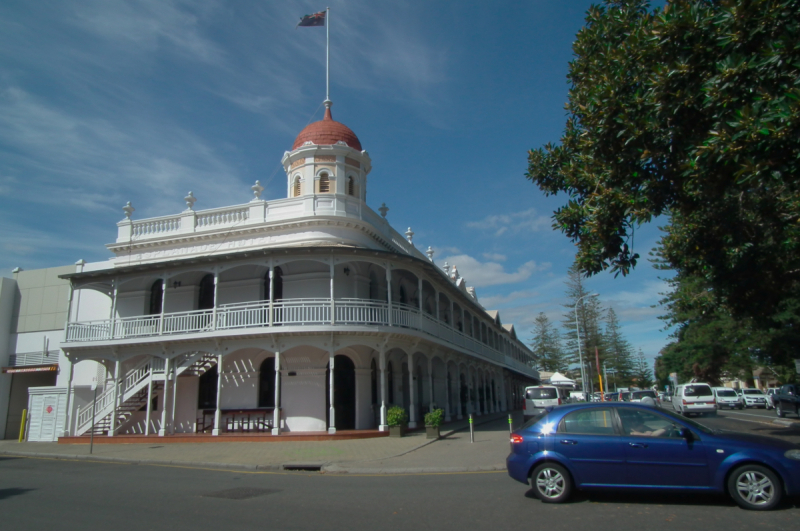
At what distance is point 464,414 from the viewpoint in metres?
32.8

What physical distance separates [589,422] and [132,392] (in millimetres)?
19048

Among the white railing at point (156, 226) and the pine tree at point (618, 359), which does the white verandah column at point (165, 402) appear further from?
the pine tree at point (618, 359)

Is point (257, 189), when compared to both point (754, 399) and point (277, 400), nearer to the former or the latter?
point (277, 400)

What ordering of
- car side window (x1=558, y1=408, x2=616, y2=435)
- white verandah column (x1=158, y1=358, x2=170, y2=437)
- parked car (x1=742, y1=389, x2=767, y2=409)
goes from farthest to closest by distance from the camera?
parked car (x1=742, y1=389, x2=767, y2=409) < white verandah column (x1=158, y1=358, x2=170, y2=437) < car side window (x1=558, y1=408, x2=616, y2=435)

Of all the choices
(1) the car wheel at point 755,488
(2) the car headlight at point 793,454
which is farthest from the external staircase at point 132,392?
(2) the car headlight at point 793,454

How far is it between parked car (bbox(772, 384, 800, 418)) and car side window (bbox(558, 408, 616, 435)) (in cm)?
2875

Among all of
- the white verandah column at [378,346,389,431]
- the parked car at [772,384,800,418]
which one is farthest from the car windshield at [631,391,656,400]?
the white verandah column at [378,346,389,431]

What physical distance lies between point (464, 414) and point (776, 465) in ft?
86.9

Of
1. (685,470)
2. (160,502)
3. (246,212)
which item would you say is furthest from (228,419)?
(685,470)

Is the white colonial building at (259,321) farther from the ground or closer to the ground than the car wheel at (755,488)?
farther from the ground

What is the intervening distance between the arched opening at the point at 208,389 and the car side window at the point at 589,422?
57.1 feet

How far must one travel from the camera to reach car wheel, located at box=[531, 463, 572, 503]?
7.82 m

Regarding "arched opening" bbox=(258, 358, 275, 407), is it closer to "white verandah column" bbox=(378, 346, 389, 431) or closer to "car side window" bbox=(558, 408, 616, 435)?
"white verandah column" bbox=(378, 346, 389, 431)

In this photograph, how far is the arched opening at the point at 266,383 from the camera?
21.3 metres
